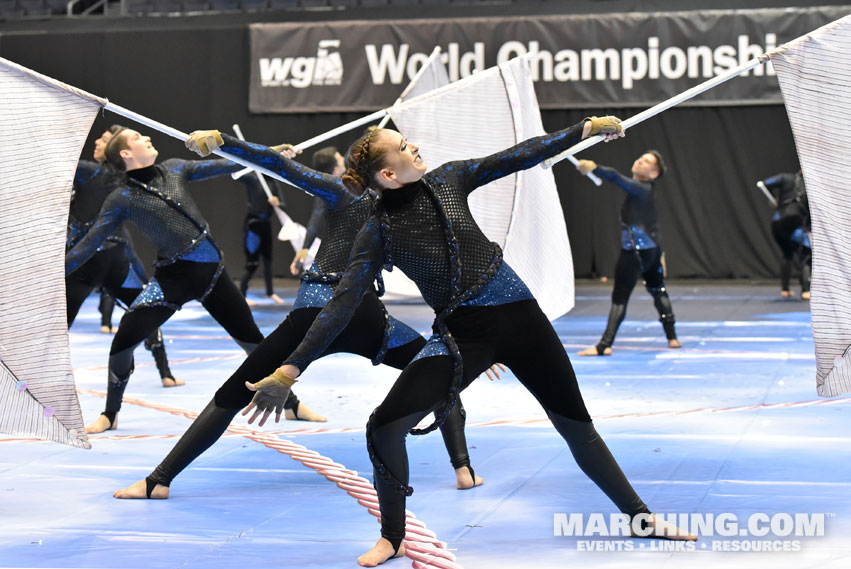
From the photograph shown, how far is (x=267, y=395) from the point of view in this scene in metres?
3.66

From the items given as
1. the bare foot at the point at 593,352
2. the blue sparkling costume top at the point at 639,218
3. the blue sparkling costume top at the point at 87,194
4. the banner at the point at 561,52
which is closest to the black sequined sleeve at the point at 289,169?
the blue sparkling costume top at the point at 87,194

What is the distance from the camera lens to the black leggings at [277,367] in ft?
15.1

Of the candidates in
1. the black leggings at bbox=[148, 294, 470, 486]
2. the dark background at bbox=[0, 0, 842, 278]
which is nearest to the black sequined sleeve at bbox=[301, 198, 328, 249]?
the black leggings at bbox=[148, 294, 470, 486]

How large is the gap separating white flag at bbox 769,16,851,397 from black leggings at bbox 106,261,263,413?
9.24 ft

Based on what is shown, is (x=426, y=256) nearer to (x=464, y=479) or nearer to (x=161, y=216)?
(x=464, y=479)

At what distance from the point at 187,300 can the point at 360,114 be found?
11.0 meters

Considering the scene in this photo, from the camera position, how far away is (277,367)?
4.66 m

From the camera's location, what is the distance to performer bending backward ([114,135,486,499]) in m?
4.61

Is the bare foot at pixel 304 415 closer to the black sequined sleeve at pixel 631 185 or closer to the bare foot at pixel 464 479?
the bare foot at pixel 464 479

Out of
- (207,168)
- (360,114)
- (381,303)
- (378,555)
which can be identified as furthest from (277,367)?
(360,114)

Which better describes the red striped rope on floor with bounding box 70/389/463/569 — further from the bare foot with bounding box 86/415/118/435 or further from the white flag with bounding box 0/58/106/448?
the white flag with bounding box 0/58/106/448

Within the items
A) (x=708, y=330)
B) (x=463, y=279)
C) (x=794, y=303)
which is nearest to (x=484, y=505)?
(x=463, y=279)

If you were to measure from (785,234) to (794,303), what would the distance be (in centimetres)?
79

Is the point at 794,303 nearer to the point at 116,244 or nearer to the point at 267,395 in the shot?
the point at 116,244
